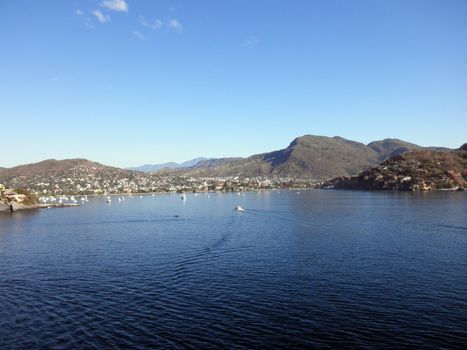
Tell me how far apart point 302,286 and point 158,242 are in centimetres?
3992

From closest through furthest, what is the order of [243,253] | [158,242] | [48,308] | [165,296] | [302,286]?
[48,308]
[165,296]
[302,286]
[243,253]
[158,242]

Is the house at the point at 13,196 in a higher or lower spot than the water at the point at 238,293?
higher

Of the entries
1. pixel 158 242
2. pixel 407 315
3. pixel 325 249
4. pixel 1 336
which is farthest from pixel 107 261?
pixel 407 315

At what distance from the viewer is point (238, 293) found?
41312 mm

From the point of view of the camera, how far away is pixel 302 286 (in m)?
43.5

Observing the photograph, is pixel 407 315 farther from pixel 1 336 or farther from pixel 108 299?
pixel 1 336

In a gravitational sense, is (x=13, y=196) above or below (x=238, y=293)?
above

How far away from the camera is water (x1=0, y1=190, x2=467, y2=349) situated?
30578 millimetres

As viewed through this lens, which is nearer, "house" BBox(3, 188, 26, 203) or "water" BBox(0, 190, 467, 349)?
"water" BBox(0, 190, 467, 349)

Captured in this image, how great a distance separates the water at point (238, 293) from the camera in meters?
30.6

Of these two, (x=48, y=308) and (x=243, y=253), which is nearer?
(x=48, y=308)

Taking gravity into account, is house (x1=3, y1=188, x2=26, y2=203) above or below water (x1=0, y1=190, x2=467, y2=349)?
above

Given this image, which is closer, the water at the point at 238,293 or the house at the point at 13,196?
the water at the point at 238,293

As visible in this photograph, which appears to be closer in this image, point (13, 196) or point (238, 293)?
point (238, 293)
